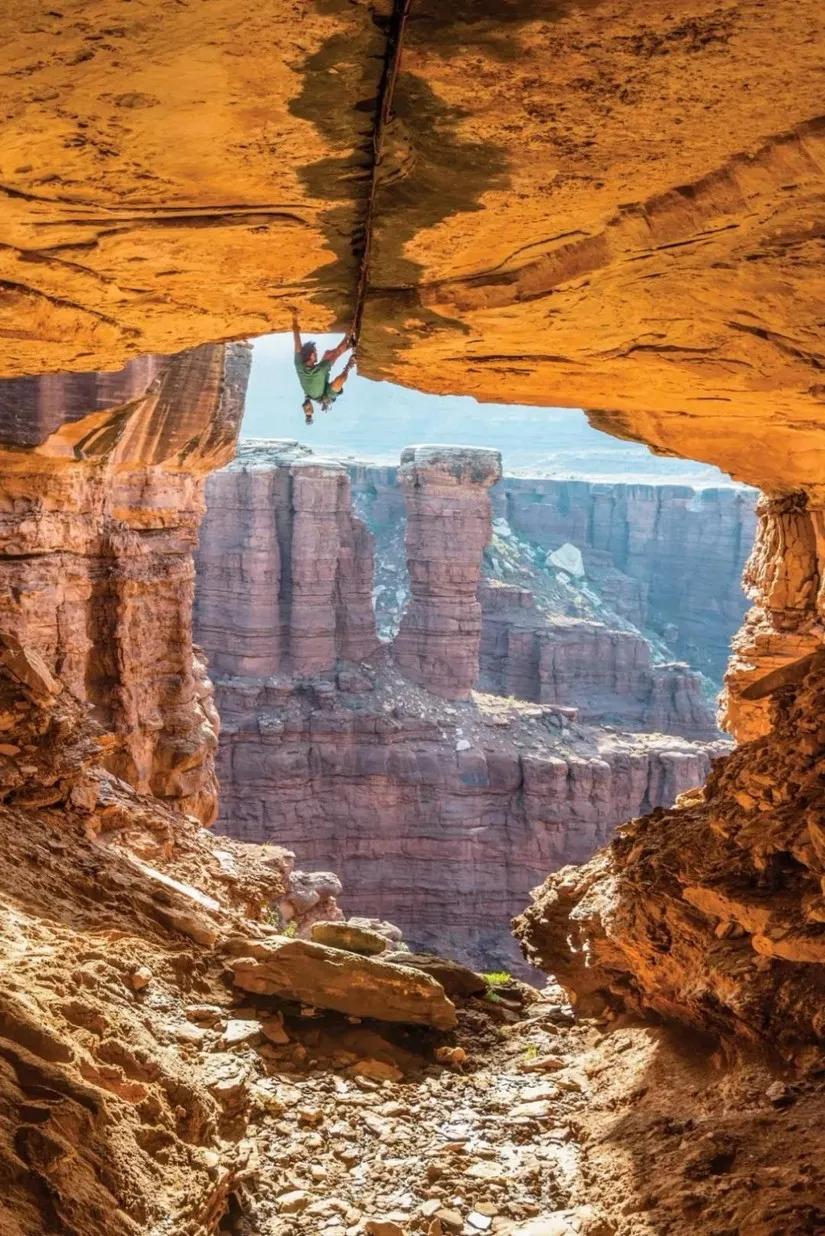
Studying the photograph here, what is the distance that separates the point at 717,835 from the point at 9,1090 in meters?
3.98

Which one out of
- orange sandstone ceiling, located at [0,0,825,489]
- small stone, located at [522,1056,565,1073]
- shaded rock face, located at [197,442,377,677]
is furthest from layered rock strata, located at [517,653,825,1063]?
shaded rock face, located at [197,442,377,677]

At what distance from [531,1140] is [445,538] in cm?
3391

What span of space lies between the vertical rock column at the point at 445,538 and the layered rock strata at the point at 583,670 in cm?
673

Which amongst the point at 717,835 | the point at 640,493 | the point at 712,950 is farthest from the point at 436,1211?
the point at 640,493

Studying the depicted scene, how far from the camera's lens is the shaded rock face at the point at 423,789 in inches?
1272

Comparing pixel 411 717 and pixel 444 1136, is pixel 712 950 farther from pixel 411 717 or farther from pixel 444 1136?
pixel 411 717

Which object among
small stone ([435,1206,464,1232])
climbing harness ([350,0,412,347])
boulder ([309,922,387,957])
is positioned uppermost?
climbing harness ([350,0,412,347])

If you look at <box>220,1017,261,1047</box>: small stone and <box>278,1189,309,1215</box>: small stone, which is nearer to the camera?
<box>278,1189,309,1215</box>: small stone

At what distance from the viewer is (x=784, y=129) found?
247 cm

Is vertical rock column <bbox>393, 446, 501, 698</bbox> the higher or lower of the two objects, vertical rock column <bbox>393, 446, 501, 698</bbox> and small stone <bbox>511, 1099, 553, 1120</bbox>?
the higher

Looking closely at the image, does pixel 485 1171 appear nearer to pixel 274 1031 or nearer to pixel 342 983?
pixel 274 1031

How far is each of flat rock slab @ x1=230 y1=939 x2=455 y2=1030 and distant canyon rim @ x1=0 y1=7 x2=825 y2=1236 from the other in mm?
26

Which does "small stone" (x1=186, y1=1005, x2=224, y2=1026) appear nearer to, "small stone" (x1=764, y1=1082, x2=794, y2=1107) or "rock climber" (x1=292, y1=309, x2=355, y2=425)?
"small stone" (x1=764, y1=1082, x2=794, y2=1107)

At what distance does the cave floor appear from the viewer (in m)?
3.88
